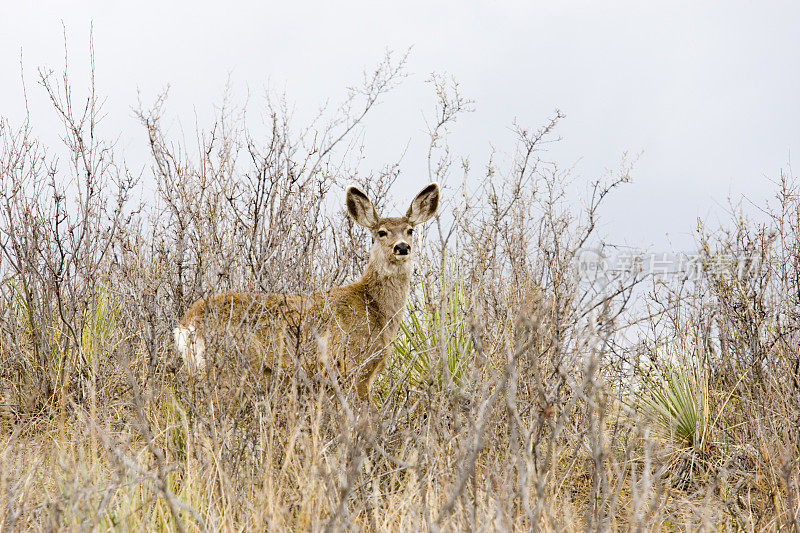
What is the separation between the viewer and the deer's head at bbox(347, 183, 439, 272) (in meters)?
6.36

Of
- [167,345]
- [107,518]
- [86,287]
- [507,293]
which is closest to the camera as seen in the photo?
[107,518]

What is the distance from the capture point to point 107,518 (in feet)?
12.0

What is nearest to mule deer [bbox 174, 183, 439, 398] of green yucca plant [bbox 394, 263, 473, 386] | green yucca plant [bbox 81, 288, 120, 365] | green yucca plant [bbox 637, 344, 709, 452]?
green yucca plant [bbox 394, 263, 473, 386]

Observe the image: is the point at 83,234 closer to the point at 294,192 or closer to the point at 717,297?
the point at 294,192

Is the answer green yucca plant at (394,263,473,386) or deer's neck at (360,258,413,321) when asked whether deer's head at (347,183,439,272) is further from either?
green yucca plant at (394,263,473,386)

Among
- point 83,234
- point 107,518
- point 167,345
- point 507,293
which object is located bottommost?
point 107,518

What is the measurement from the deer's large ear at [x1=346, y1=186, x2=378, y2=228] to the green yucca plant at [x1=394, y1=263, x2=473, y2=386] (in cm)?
73

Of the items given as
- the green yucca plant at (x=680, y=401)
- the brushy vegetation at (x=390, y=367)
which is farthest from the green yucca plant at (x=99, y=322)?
the green yucca plant at (x=680, y=401)

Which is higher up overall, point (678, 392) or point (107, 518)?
point (678, 392)

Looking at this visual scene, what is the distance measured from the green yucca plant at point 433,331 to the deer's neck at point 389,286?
0.82ft

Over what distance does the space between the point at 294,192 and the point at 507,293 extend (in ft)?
6.24

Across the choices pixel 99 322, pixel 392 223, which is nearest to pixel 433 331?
pixel 392 223

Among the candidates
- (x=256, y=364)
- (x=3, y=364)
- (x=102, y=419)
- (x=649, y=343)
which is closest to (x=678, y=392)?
(x=649, y=343)

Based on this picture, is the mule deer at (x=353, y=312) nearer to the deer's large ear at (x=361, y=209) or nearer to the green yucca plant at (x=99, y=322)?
the deer's large ear at (x=361, y=209)
